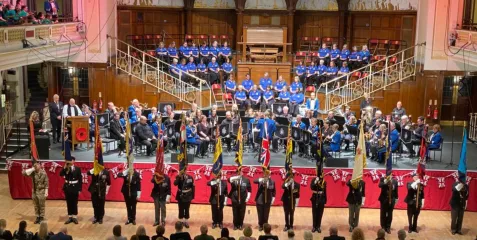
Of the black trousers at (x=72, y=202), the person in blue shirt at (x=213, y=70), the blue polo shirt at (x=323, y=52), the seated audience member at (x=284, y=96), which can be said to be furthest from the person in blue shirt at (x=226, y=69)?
the black trousers at (x=72, y=202)

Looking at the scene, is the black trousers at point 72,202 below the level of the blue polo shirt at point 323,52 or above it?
below

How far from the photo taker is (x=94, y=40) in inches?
1041

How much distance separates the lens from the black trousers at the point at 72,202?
1714cm

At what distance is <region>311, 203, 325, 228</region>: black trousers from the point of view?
16.7 m

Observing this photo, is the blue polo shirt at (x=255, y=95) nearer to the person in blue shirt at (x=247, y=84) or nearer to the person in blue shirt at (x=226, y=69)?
the person in blue shirt at (x=247, y=84)

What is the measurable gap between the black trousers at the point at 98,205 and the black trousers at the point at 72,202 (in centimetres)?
46

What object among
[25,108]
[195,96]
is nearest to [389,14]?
[195,96]

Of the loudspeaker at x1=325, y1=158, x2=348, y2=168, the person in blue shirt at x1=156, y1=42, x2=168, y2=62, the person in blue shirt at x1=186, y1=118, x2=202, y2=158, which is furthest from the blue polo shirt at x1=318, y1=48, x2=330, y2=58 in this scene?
the loudspeaker at x1=325, y1=158, x2=348, y2=168

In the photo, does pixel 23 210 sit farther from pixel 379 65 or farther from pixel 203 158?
pixel 379 65

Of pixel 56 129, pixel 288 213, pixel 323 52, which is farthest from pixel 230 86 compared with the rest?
pixel 288 213

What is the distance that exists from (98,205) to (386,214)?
766cm

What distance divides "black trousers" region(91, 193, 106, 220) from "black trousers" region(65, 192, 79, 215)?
46 cm

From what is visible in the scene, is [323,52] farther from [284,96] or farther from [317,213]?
[317,213]

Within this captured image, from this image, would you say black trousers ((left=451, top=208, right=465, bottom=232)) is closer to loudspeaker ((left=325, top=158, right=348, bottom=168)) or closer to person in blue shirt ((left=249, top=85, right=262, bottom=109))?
loudspeaker ((left=325, top=158, right=348, bottom=168))
